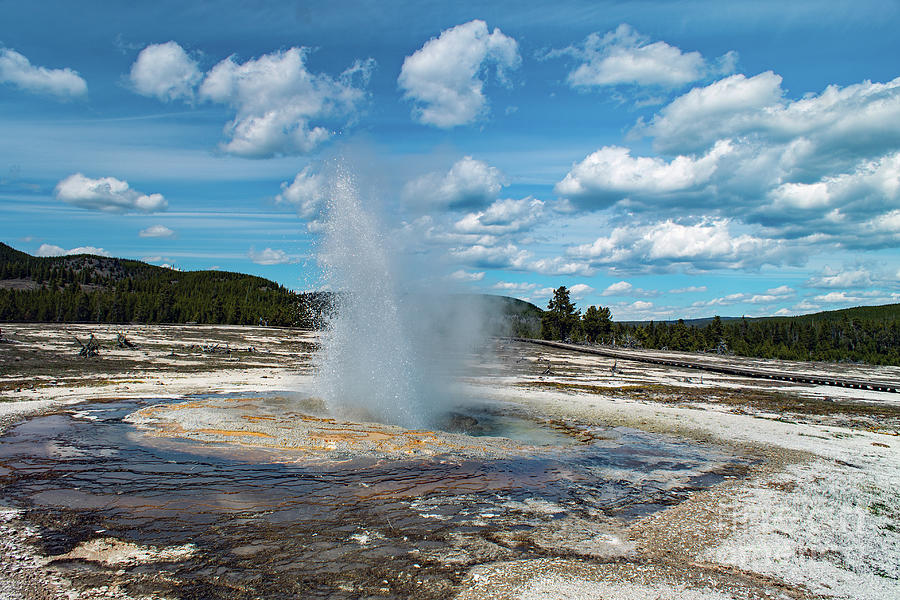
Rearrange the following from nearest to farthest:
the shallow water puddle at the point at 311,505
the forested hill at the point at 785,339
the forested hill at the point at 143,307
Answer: the shallow water puddle at the point at 311,505 → the forested hill at the point at 785,339 → the forested hill at the point at 143,307

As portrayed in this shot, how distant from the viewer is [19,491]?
873cm

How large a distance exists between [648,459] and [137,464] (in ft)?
35.5

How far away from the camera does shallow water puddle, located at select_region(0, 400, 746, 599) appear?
6246 millimetres

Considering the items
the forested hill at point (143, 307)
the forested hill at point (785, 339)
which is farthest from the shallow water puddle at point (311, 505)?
the forested hill at point (785, 339)

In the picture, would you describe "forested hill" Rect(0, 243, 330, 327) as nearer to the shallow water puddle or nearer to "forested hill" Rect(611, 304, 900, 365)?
"forested hill" Rect(611, 304, 900, 365)

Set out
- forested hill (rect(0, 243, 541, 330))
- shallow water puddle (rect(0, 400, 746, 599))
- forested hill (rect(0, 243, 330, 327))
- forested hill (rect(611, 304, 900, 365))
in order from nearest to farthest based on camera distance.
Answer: shallow water puddle (rect(0, 400, 746, 599))
forested hill (rect(611, 304, 900, 365))
forested hill (rect(0, 243, 541, 330))
forested hill (rect(0, 243, 330, 327))

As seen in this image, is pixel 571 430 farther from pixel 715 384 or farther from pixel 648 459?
pixel 715 384

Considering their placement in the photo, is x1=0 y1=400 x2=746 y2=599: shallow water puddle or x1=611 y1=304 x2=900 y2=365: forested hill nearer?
x1=0 y1=400 x2=746 y2=599: shallow water puddle

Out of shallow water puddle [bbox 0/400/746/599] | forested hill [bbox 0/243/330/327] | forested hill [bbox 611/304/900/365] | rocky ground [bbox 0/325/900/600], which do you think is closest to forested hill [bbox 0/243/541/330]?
forested hill [bbox 0/243/330/327]

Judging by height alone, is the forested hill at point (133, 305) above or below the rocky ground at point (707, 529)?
above

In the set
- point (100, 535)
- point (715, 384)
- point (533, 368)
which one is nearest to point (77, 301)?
point (533, 368)

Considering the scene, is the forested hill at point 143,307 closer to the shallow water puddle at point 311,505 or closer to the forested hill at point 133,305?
the forested hill at point 133,305

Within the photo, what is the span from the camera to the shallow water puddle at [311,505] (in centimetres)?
625

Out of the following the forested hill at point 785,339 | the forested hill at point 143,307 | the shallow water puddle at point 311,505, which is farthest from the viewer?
the forested hill at point 143,307
